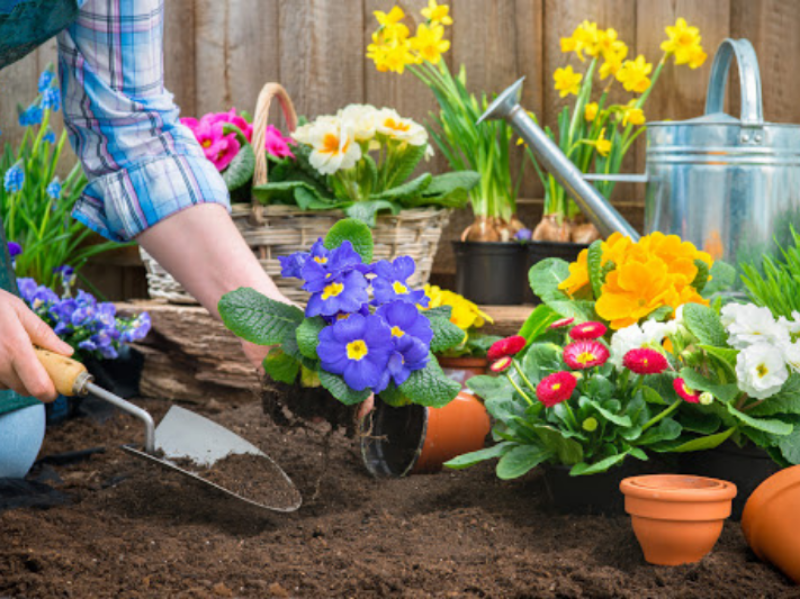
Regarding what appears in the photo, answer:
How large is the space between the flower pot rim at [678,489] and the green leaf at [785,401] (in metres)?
0.16

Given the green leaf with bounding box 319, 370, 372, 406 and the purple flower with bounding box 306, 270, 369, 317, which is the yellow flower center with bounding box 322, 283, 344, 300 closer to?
the purple flower with bounding box 306, 270, 369, 317

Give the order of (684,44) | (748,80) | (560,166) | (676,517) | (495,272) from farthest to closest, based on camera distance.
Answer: (495,272) < (684,44) < (560,166) < (748,80) < (676,517)

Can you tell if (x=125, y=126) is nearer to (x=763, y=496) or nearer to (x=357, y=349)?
(x=357, y=349)

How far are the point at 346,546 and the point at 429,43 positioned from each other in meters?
1.43

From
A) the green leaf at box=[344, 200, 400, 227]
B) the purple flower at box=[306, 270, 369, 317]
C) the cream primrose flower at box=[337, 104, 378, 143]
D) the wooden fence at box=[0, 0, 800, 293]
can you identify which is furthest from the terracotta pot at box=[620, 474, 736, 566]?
the wooden fence at box=[0, 0, 800, 293]

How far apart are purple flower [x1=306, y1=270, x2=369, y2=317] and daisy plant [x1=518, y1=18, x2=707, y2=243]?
114 cm

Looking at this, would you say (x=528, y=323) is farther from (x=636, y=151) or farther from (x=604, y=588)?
(x=636, y=151)

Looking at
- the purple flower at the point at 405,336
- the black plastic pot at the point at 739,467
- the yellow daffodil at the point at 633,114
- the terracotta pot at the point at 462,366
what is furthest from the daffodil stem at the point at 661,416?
the yellow daffodil at the point at 633,114

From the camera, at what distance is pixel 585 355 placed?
4.15 feet

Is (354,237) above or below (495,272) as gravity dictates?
above

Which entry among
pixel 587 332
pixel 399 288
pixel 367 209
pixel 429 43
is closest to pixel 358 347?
pixel 399 288

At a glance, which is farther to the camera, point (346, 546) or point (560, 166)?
point (560, 166)

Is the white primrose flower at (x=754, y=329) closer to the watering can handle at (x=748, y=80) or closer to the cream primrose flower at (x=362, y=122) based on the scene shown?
the watering can handle at (x=748, y=80)

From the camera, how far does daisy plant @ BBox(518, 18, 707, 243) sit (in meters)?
2.24
